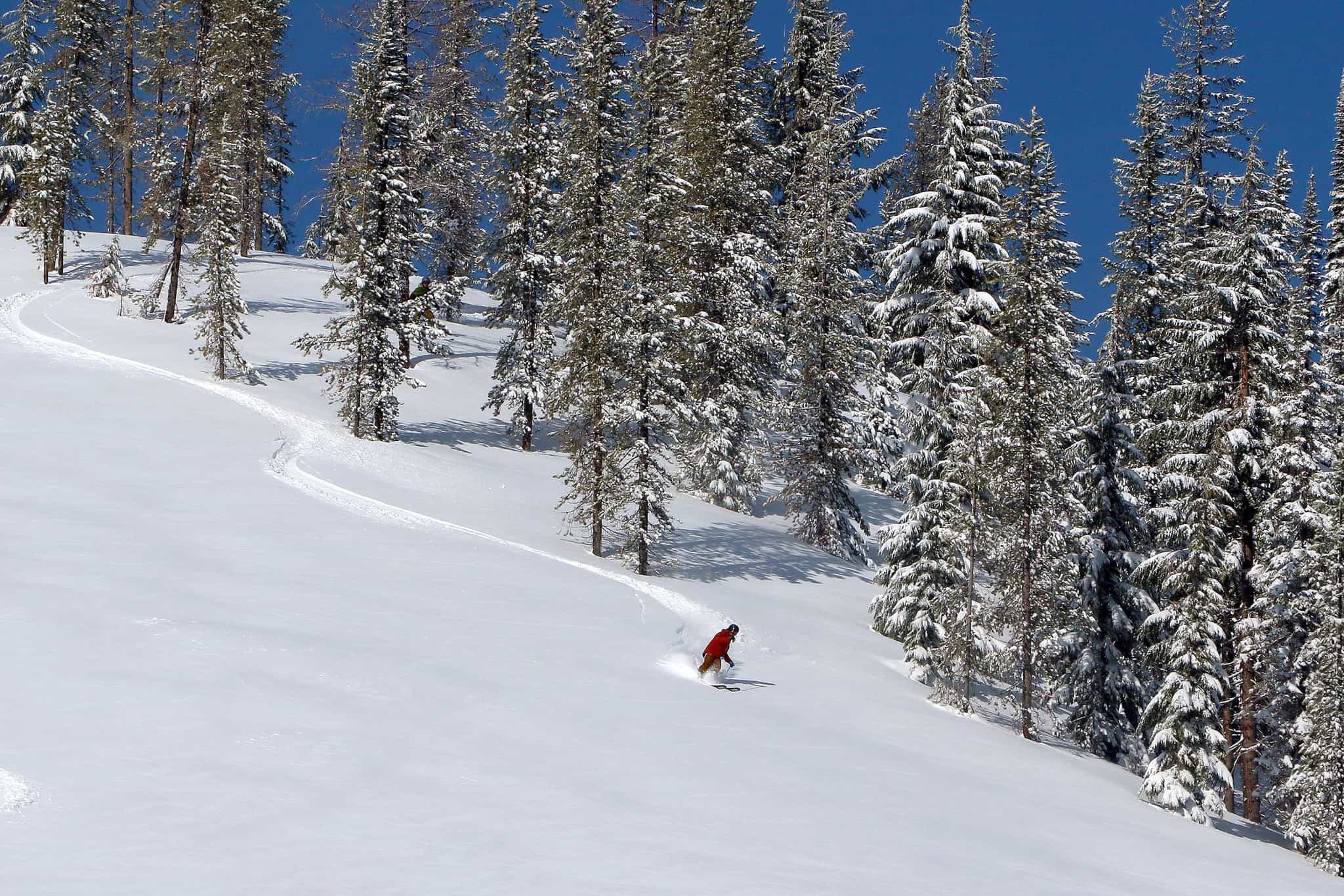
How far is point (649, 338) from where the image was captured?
28453mm

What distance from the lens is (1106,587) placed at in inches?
1155

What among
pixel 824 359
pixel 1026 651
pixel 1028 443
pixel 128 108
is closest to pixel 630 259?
pixel 824 359

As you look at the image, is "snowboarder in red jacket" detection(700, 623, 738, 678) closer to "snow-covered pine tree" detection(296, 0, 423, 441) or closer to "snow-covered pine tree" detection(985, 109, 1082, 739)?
"snow-covered pine tree" detection(985, 109, 1082, 739)

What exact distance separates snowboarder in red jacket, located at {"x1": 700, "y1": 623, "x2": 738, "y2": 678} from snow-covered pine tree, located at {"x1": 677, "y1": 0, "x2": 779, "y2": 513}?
12060 millimetres

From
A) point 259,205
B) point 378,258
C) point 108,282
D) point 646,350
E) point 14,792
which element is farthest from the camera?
point 259,205

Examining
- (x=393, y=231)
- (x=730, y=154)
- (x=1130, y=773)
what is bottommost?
(x=1130, y=773)

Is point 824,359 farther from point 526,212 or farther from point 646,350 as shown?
point 526,212

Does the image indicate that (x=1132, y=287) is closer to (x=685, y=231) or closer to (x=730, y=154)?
(x=730, y=154)

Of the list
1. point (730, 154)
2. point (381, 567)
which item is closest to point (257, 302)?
point (730, 154)

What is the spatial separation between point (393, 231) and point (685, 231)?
10838 millimetres

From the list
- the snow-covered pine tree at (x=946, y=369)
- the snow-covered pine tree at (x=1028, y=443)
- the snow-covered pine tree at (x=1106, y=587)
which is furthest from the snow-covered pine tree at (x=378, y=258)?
the snow-covered pine tree at (x=1106, y=587)

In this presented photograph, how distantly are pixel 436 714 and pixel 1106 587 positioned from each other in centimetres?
2083

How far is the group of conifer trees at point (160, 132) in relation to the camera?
38.2 m

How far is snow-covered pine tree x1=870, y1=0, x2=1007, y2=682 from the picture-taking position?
86.9 ft
